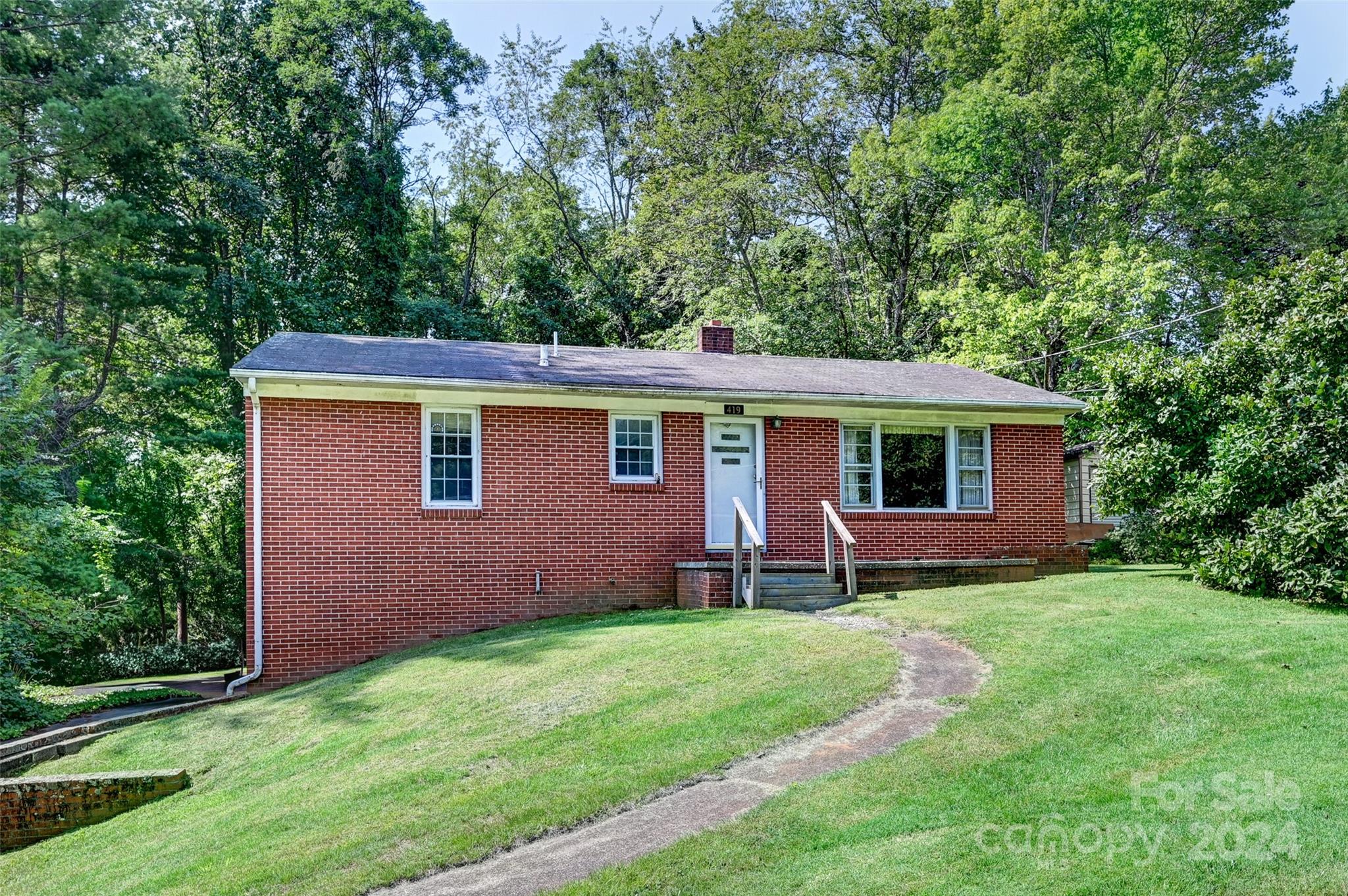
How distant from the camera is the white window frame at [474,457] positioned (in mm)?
13914

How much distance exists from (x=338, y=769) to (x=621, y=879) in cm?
353

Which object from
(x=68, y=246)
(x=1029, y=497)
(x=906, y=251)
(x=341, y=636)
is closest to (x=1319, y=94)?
(x=906, y=251)

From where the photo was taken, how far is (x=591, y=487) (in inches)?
578

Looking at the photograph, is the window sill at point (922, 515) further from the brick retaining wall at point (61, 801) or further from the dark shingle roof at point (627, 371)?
the brick retaining wall at point (61, 801)

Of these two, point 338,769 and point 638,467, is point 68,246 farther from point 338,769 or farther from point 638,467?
point 338,769

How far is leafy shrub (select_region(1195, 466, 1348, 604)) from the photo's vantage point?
1130 centimetres

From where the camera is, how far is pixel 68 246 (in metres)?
23.8

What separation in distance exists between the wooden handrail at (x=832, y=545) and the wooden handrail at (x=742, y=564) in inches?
48.9

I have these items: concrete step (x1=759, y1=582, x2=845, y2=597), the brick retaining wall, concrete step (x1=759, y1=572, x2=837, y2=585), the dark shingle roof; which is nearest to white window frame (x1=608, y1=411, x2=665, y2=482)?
the dark shingle roof

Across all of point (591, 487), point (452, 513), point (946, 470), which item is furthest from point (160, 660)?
point (946, 470)

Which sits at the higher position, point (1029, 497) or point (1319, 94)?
point (1319, 94)

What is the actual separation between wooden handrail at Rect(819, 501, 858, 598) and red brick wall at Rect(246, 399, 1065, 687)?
37 centimetres

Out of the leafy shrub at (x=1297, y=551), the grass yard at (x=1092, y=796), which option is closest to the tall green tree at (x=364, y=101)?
the leafy shrub at (x=1297, y=551)

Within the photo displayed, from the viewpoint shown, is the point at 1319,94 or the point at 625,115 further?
the point at 625,115
